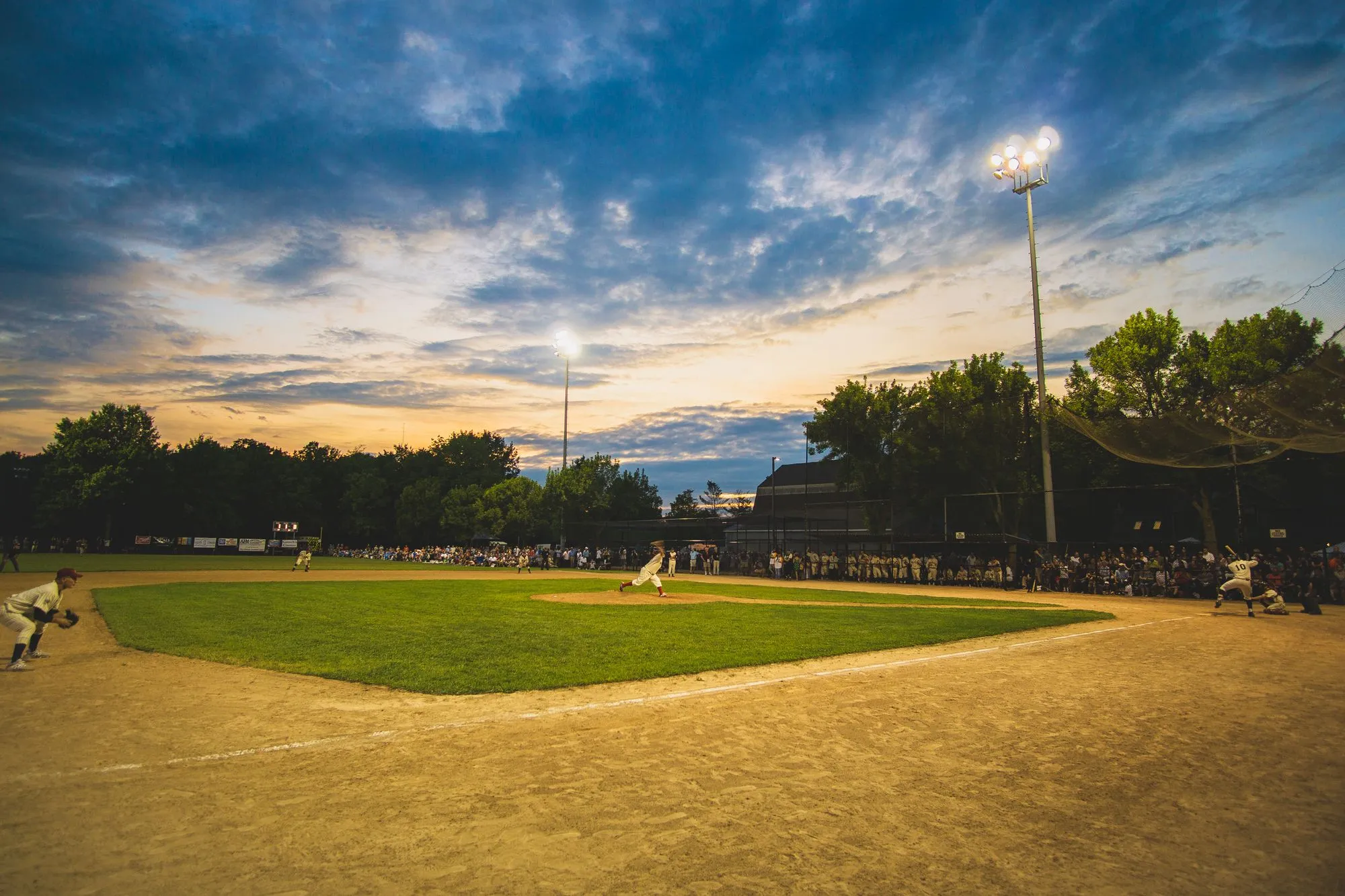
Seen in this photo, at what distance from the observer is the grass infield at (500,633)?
28.4 feet

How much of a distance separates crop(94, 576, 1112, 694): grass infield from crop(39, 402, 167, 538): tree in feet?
198

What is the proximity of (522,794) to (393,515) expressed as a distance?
306 ft

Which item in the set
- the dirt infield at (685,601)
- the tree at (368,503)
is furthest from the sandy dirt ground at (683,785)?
the tree at (368,503)

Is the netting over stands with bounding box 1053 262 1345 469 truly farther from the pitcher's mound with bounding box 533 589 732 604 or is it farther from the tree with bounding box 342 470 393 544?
the tree with bounding box 342 470 393 544

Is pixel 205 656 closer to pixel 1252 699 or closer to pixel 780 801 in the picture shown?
pixel 780 801

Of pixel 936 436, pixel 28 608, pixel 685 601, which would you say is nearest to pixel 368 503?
pixel 936 436

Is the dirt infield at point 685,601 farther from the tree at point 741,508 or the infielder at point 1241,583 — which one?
the tree at point 741,508

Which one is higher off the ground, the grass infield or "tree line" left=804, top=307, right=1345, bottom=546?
"tree line" left=804, top=307, right=1345, bottom=546

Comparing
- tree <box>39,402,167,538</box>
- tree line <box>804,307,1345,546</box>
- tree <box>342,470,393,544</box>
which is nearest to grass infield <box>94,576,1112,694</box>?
tree line <box>804,307,1345,546</box>

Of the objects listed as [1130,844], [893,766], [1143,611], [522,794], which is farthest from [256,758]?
[1143,611]

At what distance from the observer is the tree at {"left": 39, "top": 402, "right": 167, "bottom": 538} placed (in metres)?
67.0

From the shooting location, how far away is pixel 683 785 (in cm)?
451

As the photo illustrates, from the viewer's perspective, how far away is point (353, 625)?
13.4 m

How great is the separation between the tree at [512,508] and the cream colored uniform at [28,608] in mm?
55722
